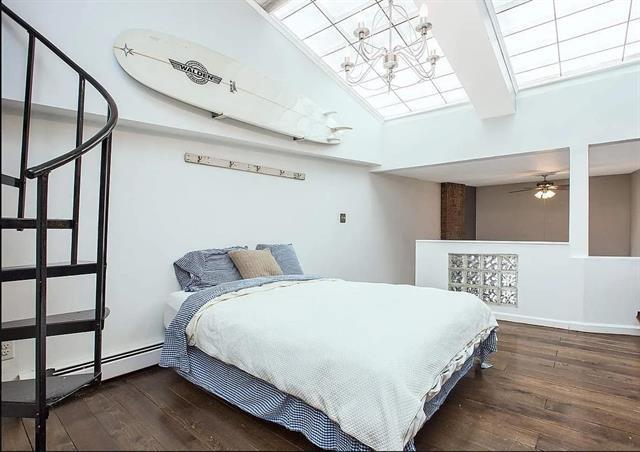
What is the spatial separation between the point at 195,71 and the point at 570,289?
4275 millimetres

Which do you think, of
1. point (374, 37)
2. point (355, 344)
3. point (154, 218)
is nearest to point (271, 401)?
point (355, 344)

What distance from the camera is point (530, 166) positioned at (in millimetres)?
5184

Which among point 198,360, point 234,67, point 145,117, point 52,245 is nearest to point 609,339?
point 198,360

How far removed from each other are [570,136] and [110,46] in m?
4.38

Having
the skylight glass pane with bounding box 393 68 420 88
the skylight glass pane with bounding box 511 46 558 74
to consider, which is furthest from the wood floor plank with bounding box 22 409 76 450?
the skylight glass pane with bounding box 511 46 558 74

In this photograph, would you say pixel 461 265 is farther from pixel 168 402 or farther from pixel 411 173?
pixel 168 402

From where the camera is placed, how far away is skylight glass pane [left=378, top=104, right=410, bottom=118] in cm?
519

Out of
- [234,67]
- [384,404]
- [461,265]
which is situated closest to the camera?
[384,404]

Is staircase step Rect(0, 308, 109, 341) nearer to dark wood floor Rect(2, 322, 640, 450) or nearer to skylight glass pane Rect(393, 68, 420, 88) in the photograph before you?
dark wood floor Rect(2, 322, 640, 450)

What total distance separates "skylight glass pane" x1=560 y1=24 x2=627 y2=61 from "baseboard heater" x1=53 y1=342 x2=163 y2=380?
492cm

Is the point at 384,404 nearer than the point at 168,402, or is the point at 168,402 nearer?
the point at 384,404

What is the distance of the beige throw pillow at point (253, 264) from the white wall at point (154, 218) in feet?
1.17

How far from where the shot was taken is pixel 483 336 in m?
2.48

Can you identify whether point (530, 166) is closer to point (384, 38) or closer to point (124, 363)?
point (384, 38)
